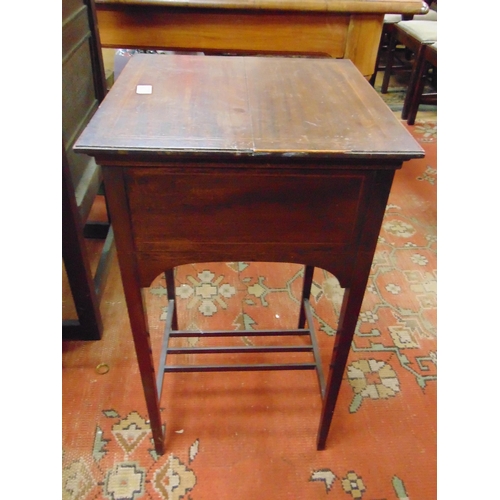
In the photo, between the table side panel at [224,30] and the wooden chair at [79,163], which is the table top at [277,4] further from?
the wooden chair at [79,163]

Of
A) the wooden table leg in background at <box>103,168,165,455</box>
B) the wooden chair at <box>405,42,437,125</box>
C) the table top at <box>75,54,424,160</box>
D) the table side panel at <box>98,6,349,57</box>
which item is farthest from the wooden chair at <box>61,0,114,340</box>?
the wooden chair at <box>405,42,437,125</box>

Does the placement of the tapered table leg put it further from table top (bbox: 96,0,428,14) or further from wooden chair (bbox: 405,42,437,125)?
wooden chair (bbox: 405,42,437,125)

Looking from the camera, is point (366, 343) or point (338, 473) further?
point (366, 343)

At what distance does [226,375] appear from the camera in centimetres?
125

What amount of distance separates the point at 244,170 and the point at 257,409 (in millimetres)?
772

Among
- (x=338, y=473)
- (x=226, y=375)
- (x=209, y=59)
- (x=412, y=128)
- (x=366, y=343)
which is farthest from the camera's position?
(x=412, y=128)

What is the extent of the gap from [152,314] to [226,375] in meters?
0.35

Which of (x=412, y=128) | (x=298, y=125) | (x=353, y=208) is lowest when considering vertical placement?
(x=412, y=128)

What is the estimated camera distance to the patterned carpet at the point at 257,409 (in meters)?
1.01

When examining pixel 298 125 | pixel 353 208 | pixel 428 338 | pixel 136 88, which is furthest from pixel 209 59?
pixel 428 338

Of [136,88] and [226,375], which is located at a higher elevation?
[136,88]

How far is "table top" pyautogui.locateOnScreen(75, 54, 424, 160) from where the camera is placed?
0.59 metres

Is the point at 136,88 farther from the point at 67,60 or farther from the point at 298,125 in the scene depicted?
the point at 67,60

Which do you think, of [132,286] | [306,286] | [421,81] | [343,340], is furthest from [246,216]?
[421,81]
